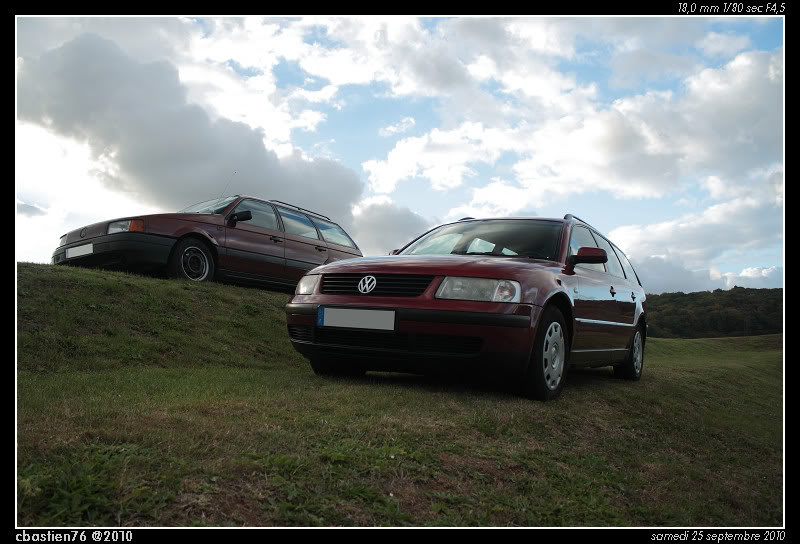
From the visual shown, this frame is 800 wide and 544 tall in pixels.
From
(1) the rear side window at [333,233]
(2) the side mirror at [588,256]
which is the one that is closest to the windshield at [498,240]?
(2) the side mirror at [588,256]

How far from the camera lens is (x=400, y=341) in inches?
184

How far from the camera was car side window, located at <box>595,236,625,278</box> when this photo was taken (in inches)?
277

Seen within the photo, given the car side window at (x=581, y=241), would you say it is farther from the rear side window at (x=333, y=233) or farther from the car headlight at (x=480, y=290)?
the rear side window at (x=333, y=233)

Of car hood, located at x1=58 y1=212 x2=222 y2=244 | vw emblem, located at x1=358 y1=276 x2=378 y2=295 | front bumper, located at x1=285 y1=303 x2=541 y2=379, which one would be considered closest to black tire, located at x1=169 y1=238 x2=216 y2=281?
→ car hood, located at x1=58 y1=212 x2=222 y2=244

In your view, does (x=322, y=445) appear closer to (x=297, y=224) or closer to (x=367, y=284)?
(x=367, y=284)

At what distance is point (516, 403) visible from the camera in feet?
14.9

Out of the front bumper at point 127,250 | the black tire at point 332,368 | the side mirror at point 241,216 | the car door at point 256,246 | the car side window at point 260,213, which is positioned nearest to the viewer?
the black tire at point 332,368

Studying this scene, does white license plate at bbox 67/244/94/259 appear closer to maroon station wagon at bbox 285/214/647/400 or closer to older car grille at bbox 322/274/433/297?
maroon station wagon at bbox 285/214/647/400

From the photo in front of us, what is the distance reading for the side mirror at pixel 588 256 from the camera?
540 cm

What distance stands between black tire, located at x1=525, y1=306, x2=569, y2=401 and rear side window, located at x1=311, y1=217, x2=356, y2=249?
6.70 metres

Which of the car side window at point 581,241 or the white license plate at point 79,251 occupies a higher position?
the car side window at point 581,241

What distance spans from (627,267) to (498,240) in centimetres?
325

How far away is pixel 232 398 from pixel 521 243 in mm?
2960

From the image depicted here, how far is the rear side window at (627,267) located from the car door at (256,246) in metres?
5.22
